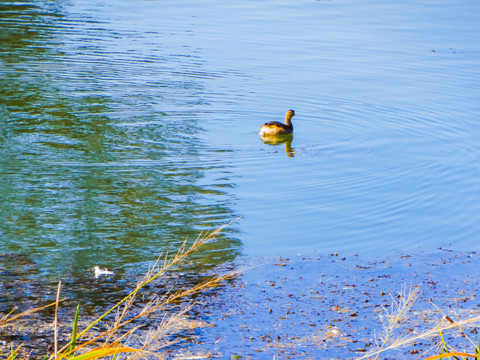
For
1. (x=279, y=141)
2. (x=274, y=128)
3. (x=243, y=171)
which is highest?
(x=274, y=128)

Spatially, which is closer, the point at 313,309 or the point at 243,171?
the point at 313,309

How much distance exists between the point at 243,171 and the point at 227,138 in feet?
5.56

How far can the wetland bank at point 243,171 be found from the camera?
7.93 meters

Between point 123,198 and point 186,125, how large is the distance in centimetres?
369

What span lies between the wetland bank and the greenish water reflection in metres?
0.04

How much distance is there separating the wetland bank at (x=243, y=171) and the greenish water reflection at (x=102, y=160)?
0.04m

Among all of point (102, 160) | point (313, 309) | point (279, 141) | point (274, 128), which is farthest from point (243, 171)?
point (313, 309)

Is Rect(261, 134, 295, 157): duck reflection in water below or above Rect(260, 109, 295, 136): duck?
below

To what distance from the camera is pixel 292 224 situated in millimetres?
10305

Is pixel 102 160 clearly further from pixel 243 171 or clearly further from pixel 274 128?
pixel 274 128

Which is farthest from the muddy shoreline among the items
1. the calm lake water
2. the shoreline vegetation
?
the calm lake water

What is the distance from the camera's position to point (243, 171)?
12453 millimetres

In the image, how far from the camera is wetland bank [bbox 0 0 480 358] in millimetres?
7934

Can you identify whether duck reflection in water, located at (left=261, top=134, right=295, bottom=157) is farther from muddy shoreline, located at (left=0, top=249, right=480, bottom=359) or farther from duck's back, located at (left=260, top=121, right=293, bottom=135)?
muddy shoreline, located at (left=0, top=249, right=480, bottom=359)
